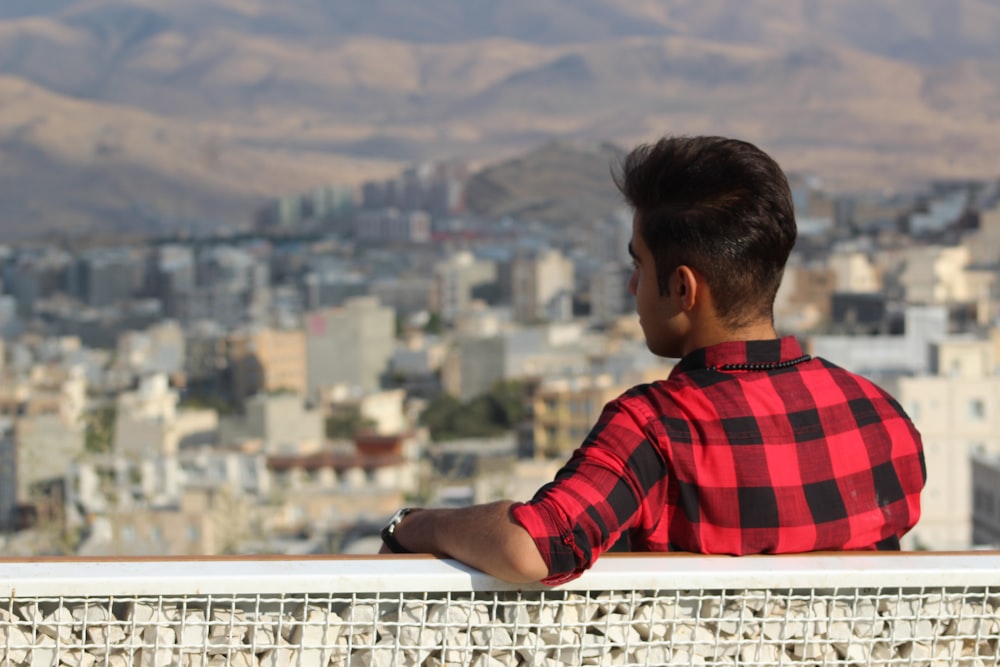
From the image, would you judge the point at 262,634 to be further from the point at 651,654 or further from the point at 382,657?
the point at 651,654

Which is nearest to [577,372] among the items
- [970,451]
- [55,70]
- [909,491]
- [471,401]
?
[471,401]

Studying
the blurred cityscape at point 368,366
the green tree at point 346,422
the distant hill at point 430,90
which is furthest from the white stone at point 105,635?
the distant hill at point 430,90

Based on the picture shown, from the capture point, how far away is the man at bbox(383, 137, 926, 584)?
0.94 meters

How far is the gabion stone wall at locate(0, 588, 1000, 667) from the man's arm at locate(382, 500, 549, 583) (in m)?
0.02

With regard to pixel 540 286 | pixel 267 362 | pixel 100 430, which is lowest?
pixel 267 362

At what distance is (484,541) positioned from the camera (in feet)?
3.00

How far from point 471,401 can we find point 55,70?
6436cm

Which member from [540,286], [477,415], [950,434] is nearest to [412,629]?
[950,434]

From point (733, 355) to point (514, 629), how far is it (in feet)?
0.69

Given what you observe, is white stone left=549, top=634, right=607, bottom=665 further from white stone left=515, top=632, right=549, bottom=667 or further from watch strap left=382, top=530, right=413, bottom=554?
watch strap left=382, top=530, right=413, bottom=554

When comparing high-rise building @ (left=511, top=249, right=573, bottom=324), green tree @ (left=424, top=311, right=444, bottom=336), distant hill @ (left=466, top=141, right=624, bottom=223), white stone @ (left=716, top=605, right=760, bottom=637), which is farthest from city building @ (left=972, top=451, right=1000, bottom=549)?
distant hill @ (left=466, top=141, right=624, bottom=223)

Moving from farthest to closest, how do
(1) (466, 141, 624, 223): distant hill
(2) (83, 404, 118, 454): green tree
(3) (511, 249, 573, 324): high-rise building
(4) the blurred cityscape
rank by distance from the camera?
(1) (466, 141, 624, 223): distant hill, (3) (511, 249, 573, 324): high-rise building, (4) the blurred cityscape, (2) (83, 404, 118, 454): green tree

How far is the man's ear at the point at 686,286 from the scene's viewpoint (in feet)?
3.26

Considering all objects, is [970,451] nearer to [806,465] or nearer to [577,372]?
[577,372]
